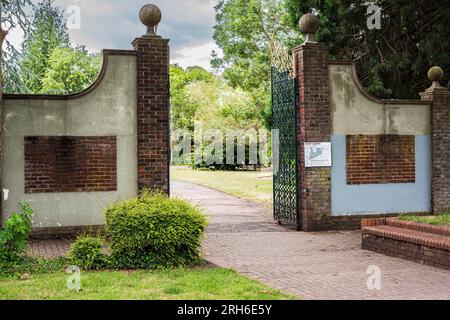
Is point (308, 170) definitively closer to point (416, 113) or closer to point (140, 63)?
point (416, 113)

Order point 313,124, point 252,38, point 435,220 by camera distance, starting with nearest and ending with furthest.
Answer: point 435,220
point 313,124
point 252,38

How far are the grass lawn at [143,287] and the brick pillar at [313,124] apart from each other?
208 inches

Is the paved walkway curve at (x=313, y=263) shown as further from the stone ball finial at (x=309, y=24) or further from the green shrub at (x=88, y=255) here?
the stone ball finial at (x=309, y=24)

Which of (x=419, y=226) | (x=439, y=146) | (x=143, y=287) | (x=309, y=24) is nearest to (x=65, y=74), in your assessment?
(x=309, y=24)

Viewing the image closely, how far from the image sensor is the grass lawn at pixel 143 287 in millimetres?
6773

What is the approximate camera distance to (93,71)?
33188mm

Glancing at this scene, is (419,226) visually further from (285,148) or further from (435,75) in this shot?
(435,75)

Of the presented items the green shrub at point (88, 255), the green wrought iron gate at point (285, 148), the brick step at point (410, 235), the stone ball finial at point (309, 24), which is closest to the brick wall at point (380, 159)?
the green wrought iron gate at point (285, 148)

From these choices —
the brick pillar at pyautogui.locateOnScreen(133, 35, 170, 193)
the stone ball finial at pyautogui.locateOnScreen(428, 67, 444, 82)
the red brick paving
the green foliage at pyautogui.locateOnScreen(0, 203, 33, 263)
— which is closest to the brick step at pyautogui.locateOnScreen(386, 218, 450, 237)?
the red brick paving

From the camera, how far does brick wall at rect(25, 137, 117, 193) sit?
38.3ft

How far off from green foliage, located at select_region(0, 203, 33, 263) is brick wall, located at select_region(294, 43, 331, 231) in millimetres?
6560

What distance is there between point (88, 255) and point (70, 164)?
11.3 ft

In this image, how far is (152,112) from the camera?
12.2 metres

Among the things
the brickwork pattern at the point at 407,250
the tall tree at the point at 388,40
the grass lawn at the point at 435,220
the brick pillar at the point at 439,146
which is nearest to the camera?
the brickwork pattern at the point at 407,250
